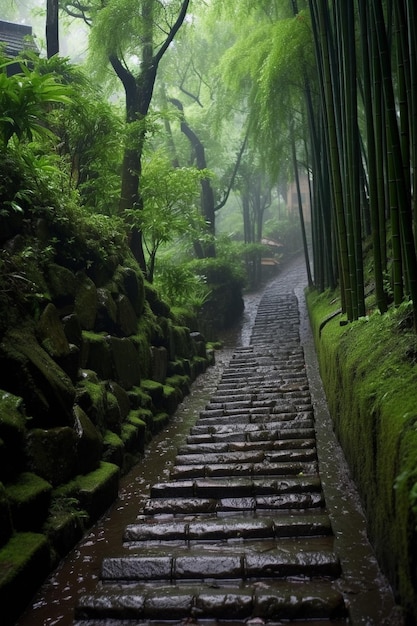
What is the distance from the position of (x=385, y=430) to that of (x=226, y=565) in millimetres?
1066

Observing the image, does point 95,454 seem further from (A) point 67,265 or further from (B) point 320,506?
(A) point 67,265

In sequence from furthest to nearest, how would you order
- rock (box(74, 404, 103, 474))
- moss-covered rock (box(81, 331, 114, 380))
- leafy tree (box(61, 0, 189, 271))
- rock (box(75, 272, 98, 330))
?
leafy tree (box(61, 0, 189, 271))
rock (box(75, 272, 98, 330))
moss-covered rock (box(81, 331, 114, 380))
rock (box(74, 404, 103, 474))

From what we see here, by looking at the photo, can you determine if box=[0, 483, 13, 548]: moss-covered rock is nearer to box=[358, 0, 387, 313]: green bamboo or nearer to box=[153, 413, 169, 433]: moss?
box=[358, 0, 387, 313]: green bamboo

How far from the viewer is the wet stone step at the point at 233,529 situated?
3.15 metres

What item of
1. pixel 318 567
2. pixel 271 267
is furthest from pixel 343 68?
pixel 271 267

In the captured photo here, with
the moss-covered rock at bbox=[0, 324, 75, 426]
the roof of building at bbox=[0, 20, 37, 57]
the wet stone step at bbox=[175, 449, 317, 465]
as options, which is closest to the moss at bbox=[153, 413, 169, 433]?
the wet stone step at bbox=[175, 449, 317, 465]

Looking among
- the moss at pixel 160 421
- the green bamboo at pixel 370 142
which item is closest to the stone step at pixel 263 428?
the moss at pixel 160 421

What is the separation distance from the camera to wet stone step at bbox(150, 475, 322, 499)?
3.71 meters

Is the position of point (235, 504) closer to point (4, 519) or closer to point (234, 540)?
point (234, 540)

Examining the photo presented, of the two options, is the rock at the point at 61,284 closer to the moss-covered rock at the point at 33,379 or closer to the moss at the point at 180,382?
the moss-covered rock at the point at 33,379

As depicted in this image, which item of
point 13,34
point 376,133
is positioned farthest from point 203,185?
point 376,133

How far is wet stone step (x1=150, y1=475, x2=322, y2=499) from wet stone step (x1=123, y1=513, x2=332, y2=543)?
33 centimetres

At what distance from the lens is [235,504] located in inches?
141

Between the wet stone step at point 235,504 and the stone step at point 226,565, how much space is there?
531mm
